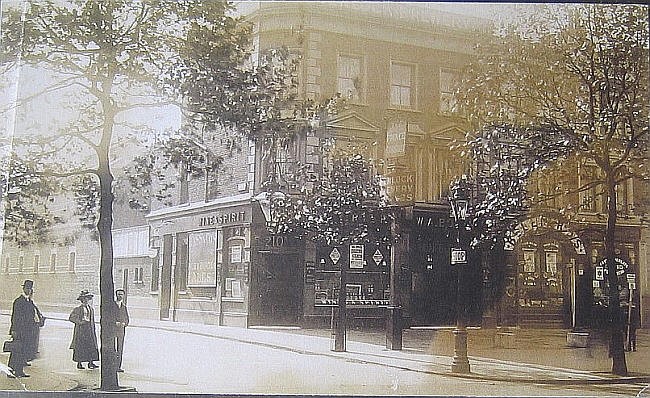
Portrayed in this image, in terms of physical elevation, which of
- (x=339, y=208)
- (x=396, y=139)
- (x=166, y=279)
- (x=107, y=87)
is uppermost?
(x=107, y=87)

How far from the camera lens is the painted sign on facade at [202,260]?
61.1 inches

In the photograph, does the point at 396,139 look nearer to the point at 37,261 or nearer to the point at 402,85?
the point at 402,85

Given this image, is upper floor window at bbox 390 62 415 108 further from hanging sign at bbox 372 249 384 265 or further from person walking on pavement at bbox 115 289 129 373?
person walking on pavement at bbox 115 289 129 373

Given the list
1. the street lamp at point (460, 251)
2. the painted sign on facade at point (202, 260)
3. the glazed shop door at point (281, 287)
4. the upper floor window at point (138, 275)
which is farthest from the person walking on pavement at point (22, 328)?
the street lamp at point (460, 251)

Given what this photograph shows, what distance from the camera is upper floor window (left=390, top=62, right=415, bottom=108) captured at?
161 cm

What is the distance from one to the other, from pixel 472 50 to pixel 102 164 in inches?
35.1

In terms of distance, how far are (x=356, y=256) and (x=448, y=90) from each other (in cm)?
44

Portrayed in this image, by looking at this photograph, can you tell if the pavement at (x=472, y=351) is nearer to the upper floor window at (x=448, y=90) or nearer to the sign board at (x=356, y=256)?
the sign board at (x=356, y=256)

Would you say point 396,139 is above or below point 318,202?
above

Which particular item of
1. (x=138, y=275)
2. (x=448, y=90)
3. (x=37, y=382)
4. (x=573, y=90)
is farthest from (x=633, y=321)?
(x=37, y=382)

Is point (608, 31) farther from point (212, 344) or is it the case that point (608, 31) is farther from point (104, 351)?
point (104, 351)

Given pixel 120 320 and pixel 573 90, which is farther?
pixel 573 90

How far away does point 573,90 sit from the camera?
163 centimetres

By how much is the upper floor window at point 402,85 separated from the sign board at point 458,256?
1.15ft
